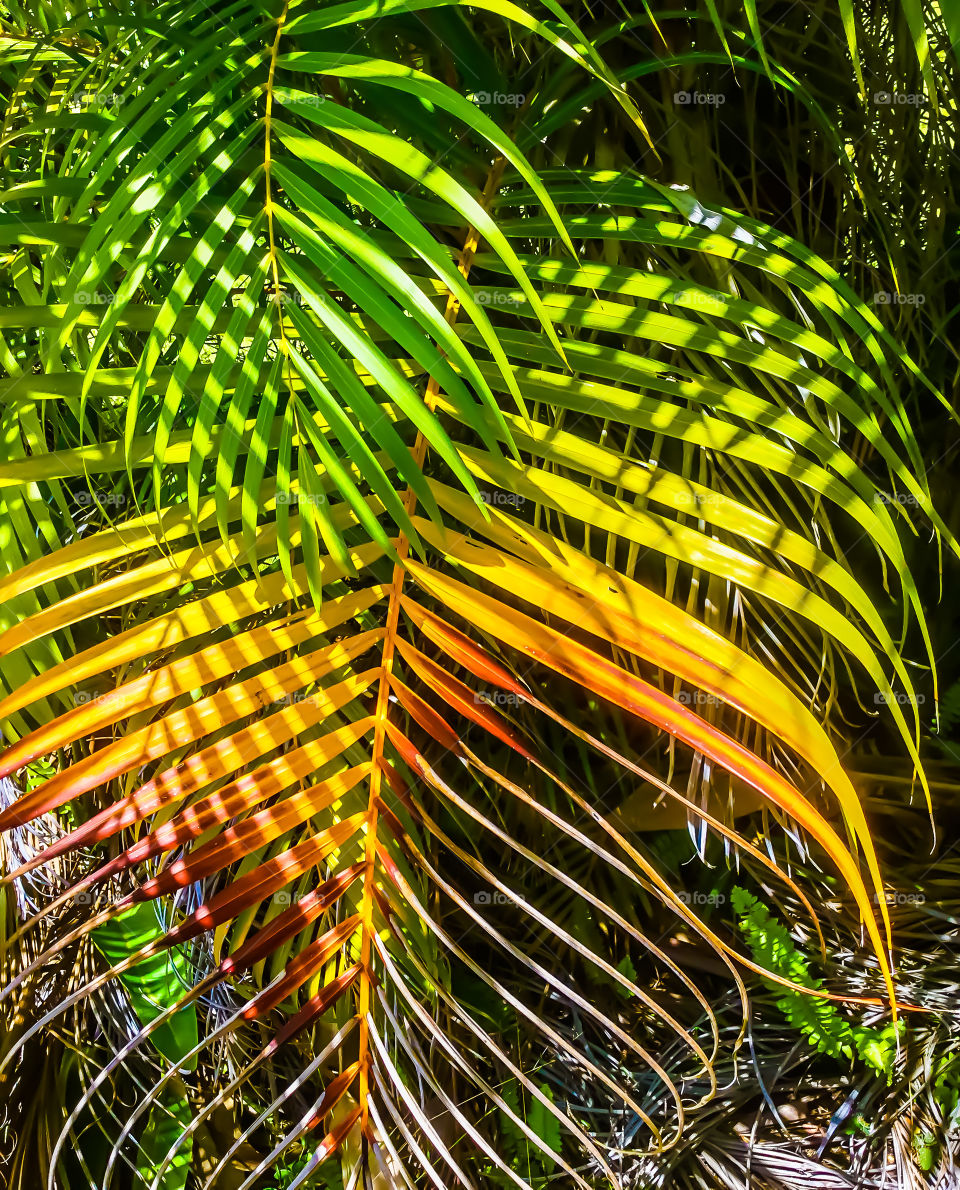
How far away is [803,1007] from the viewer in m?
0.81

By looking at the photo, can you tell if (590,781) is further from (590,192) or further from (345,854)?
(590,192)

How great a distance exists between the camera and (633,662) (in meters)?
0.71

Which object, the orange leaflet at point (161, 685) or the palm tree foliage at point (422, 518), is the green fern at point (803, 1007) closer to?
the palm tree foliage at point (422, 518)

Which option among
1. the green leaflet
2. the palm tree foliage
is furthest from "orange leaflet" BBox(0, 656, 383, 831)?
the green leaflet

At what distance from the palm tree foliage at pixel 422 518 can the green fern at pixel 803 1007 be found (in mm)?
62

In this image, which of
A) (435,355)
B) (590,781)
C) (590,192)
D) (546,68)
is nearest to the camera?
(435,355)

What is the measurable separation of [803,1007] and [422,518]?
0.60m

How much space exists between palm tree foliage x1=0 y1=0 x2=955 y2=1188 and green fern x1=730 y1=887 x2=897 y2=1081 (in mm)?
62

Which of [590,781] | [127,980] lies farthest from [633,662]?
[127,980]

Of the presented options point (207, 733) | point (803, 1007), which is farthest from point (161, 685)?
point (803, 1007)

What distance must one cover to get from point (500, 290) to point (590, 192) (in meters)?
0.09

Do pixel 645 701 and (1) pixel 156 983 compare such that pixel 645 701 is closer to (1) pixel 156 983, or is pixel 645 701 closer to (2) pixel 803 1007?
(2) pixel 803 1007

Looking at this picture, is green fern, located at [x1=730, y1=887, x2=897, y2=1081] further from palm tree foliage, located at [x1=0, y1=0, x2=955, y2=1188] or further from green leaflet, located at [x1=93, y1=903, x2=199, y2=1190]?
green leaflet, located at [x1=93, y1=903, x2=199, y2=1190]

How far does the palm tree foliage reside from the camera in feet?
1.50
